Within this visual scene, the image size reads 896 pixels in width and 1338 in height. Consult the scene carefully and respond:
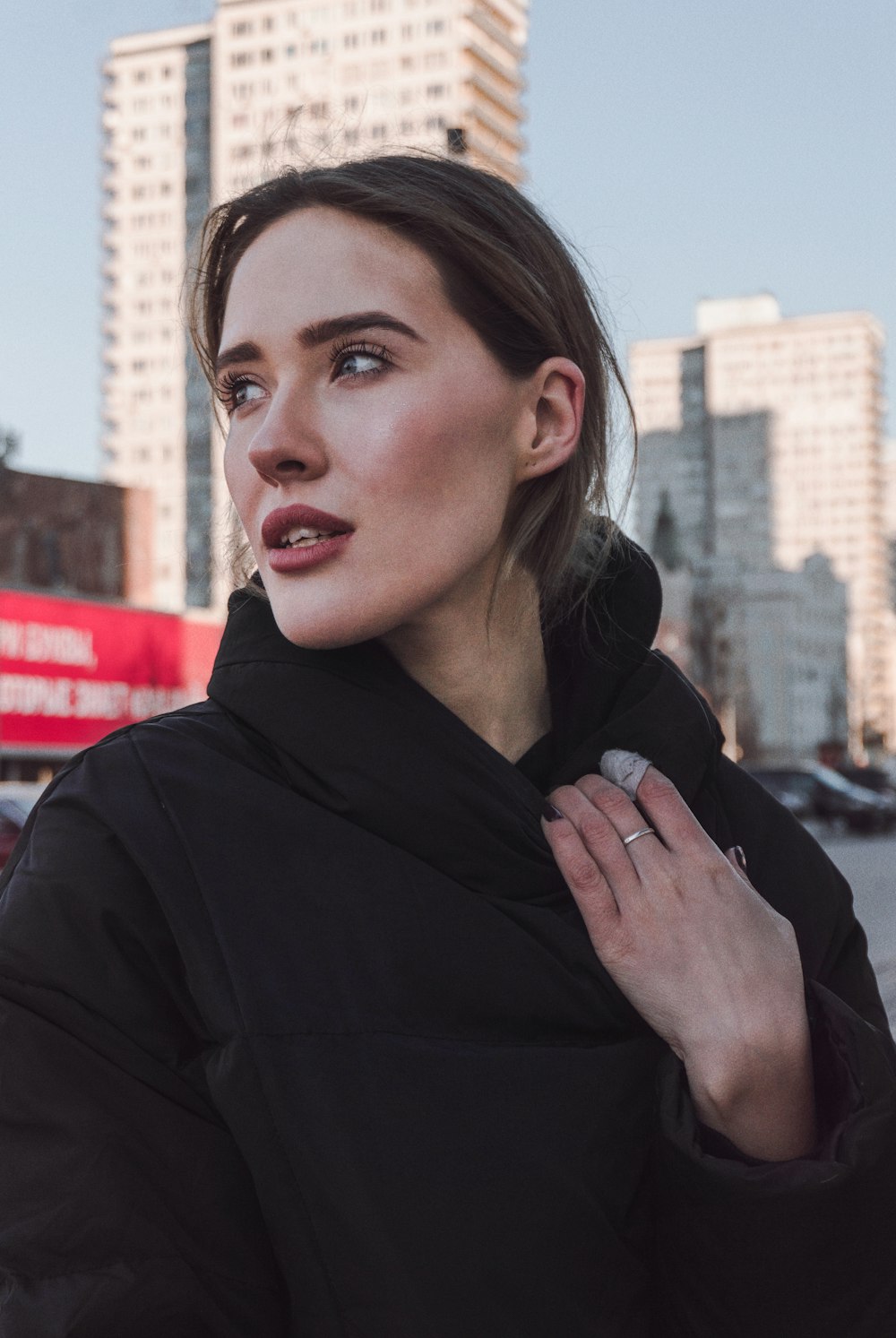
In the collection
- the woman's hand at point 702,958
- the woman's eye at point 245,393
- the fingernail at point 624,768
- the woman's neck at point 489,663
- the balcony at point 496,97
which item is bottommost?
the woman's hand at point 702,958

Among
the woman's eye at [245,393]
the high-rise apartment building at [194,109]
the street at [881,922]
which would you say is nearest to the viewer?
the woman's eye at [245,393]

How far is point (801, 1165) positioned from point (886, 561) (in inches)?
5316

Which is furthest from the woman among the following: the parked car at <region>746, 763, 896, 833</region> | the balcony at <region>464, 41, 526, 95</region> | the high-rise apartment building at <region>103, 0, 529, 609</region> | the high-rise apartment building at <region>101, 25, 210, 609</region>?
the high-rise apartment building at <region>101, 25, 210, 609</region>

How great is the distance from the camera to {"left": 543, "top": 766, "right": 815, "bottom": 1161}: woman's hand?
140 centimetres

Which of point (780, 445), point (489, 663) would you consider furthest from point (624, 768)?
point (780, 445)

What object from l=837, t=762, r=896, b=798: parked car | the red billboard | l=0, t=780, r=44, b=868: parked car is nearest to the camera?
l=0, t=780, r=44, b=868: parked car

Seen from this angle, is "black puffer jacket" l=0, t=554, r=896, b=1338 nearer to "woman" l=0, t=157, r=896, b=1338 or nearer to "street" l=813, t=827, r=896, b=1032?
"woman" l=0, t=157, r=896, b=1338

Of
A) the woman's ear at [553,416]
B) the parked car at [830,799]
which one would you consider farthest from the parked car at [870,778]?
the woman's ear at [553,416]

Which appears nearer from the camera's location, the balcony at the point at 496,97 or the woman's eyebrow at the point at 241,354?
the woman's eyebrow at the point at 241,354

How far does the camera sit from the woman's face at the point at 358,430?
153cm

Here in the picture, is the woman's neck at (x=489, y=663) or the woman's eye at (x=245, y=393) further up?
the woman's eye at (x=245, y=393)

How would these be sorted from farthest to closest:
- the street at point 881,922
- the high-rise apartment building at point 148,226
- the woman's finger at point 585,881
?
the high-rise apartment building at point 148,226 < the street at point 881,922 < the woman's finger at point 585,881

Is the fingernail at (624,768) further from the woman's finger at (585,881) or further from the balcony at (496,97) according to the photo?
the balcony at (496,97)

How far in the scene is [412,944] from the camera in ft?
4.55
